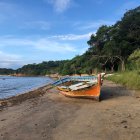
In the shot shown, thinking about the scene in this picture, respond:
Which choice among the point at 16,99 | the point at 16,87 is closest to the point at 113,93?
the point at 16,99

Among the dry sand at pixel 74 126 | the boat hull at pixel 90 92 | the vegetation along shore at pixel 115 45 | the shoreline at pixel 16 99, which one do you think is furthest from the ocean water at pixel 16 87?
the dry sand at pixel 74 126

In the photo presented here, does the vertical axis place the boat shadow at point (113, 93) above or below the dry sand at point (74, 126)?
above

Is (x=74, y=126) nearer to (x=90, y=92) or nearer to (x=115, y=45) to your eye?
(x=90, y=92)

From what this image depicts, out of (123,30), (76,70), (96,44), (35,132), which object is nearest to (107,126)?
(35,132)

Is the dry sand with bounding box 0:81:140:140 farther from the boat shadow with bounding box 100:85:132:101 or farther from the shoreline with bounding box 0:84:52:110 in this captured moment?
the boat shadow with bounding box 100:85:132:101

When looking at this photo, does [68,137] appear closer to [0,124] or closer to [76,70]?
[0,124]

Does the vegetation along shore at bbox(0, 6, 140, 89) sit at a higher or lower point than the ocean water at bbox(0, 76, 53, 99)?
higher

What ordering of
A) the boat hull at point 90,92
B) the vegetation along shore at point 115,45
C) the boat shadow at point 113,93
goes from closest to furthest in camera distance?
the boat hull at point 90,92
the boat shadow at point 113,93
the vegetation along shore at point 115,45

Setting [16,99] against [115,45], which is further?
[115,45]

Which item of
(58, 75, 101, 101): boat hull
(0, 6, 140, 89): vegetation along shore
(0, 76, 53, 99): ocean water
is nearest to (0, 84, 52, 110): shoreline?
(0, 76, 53, 99): ocean water

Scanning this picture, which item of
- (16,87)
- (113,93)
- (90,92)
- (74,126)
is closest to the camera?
(74,126)

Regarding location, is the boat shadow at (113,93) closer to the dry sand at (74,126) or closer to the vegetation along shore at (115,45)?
the dry sand at (74,126)

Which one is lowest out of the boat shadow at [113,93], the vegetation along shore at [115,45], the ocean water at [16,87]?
the ocean water at [16,87]

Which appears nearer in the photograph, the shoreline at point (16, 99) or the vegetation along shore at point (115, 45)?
the shoreline at point (16, 99)
